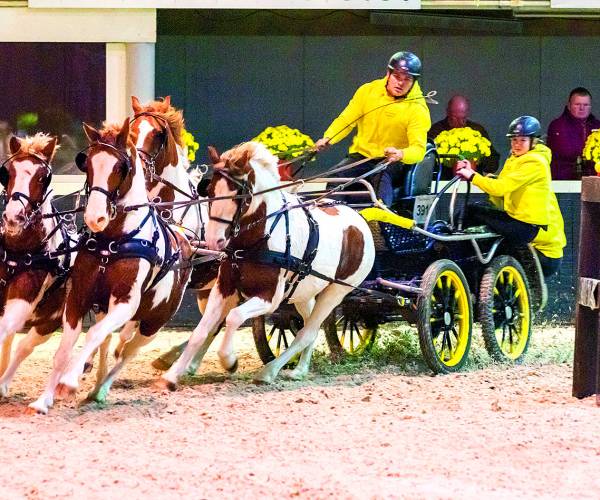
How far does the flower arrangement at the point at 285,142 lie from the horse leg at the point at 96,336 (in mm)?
2888

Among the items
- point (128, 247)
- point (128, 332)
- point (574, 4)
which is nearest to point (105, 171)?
point (128, 247)

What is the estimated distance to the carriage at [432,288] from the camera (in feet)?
29.4

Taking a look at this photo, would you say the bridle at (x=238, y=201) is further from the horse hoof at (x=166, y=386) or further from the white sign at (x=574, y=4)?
the white sign at (x=574, y=4)

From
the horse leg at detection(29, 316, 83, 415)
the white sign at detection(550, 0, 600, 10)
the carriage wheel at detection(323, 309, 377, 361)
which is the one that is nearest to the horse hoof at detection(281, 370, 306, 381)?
the carriage wheel at detection(323, 309, 377, 361)

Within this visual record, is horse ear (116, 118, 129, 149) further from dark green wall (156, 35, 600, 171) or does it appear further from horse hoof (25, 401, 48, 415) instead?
dark green wall (156, 35, 600, 171)

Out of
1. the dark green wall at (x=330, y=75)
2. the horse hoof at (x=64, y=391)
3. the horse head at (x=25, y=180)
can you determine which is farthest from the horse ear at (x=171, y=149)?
the dark green wall at (x=330, y=75)

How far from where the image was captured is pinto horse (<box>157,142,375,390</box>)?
8039 mm

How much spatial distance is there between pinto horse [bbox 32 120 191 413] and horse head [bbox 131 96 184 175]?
0.86 m

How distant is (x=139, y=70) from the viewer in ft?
40.2

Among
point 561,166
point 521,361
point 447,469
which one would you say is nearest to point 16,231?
point 447,469

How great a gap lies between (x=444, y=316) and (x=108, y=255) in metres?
2.68

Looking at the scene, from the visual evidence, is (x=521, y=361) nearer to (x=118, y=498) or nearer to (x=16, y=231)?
(x=16, y=231)

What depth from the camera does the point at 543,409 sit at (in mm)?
7441

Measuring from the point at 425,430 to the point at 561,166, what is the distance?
21.3 feet
